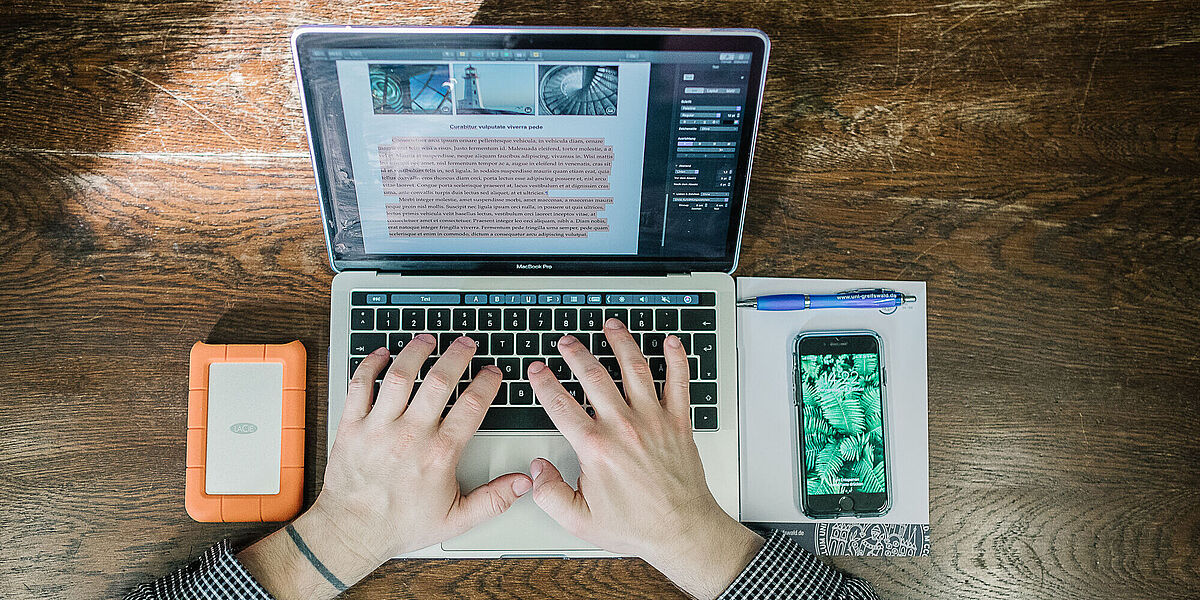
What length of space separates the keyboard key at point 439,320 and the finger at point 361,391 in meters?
0.07

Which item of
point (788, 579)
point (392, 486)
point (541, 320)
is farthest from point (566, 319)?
point (788, 579)

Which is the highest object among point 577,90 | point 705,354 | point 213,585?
point 577,90

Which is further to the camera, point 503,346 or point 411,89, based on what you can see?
point 503,346

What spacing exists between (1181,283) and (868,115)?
1.31 feet

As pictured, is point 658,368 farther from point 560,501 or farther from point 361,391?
point 361,391

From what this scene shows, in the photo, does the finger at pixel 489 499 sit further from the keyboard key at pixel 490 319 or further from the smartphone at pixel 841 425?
the smartphone at pixel 841 425

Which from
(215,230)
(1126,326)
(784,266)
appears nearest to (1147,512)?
(1126,326)

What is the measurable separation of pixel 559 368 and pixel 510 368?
51 mm

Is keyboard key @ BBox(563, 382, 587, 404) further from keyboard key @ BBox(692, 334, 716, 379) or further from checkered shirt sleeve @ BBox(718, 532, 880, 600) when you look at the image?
checkered shirt sleeve @ BBox(718, 532, 880, 600)

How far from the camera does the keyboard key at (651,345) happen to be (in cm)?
83

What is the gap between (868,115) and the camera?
0.89 meters

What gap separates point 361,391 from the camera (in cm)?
79

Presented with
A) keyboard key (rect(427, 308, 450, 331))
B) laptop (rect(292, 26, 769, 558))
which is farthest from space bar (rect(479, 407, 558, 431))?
keyboard key (rect(427, 308, 450, 331))

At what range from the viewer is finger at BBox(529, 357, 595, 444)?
0.78m
